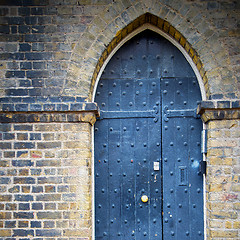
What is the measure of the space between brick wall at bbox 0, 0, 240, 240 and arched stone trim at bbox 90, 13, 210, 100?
42 mm

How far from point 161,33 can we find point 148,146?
165 cm

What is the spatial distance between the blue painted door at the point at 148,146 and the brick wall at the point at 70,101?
0.28 m

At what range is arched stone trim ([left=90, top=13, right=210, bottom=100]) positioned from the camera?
3.36 meters

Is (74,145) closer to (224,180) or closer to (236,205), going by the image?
(224,180)

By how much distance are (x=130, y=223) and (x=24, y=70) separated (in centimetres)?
256

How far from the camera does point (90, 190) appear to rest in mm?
3309

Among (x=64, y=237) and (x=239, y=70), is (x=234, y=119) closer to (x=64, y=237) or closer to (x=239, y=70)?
(x=239, y=70)

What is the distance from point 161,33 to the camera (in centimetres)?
361

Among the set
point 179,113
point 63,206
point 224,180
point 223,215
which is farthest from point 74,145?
point 223,215

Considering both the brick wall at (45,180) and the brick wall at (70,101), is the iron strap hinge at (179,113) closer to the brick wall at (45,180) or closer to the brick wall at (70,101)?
the brick wall at (70,101)

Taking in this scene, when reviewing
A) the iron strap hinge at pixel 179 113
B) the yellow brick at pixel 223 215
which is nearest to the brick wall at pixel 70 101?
the yellow brick at pixel 223 215

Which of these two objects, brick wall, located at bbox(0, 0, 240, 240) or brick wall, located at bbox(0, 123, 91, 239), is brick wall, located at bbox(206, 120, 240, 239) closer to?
brick wall, located at bbox(0, 0, 240, 240)

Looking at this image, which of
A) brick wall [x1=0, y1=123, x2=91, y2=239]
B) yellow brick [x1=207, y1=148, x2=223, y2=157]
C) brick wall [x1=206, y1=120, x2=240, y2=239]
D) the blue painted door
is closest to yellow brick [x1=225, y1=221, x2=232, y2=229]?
brick wall [x1=206, y1=120, x2=240, y2=239]

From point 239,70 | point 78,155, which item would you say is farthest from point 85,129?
point 239,70
